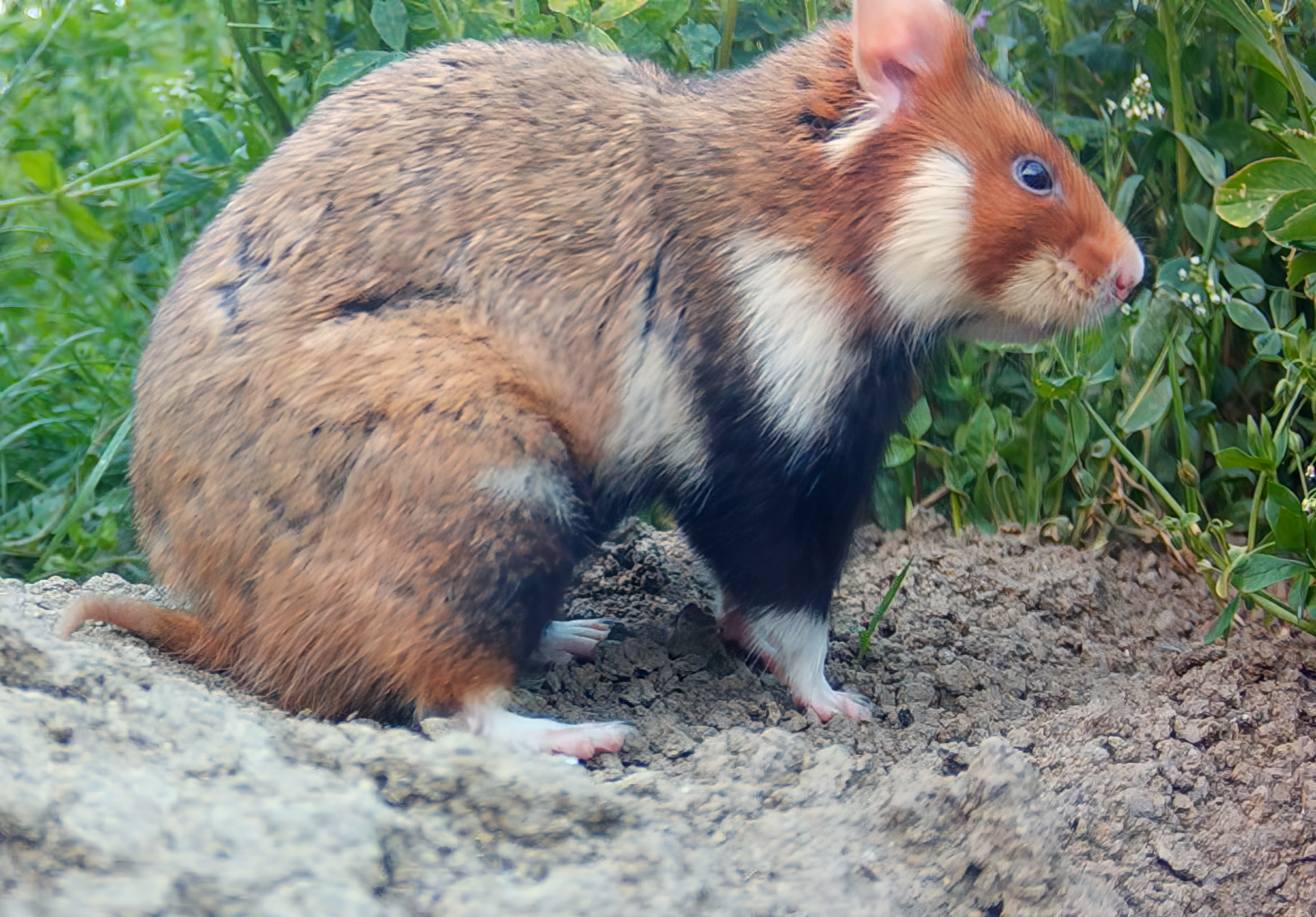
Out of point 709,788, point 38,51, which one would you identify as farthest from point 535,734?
point 38,51

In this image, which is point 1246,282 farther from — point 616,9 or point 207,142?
point 207,142

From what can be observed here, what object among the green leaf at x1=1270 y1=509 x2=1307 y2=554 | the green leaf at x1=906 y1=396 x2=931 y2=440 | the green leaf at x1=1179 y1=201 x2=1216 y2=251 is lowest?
the green leaf at x1=906 y1=396 x2=931 y2=440

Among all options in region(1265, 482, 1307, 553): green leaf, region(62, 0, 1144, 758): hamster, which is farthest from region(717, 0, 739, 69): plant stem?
region(1265, 482, 1307, 553): green leaf

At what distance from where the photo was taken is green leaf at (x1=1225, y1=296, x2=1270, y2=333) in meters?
3.38

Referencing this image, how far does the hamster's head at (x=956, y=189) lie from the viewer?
2789 mm

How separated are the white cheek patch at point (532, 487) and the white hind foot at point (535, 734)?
0.42 metres

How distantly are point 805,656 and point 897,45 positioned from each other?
1.49 metres

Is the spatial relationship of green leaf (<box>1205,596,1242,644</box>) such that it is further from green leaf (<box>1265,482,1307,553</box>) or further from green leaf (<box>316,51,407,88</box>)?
green leaf (<box>316,51,407,88</box>)

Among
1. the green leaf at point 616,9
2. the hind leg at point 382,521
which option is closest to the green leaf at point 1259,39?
the green leaf at point 616,9

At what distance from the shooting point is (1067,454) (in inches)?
151

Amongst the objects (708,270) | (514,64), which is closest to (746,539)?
(708,270)

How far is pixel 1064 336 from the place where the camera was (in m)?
3.46

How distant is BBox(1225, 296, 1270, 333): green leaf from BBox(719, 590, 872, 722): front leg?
58.2 inches

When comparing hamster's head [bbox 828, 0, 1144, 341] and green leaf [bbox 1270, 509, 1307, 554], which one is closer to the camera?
hamster's head [bbox 828, 0, 1144, 341]
